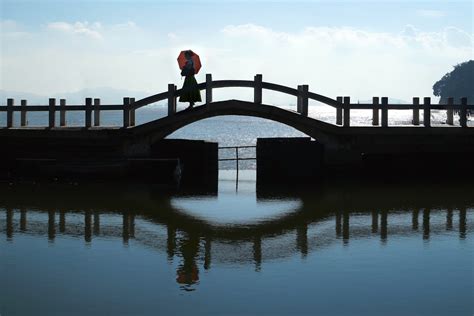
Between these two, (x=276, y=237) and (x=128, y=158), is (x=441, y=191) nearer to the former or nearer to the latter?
(x=276, y=237)

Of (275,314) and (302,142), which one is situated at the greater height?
(302,142)

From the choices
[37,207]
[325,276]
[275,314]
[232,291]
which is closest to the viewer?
[275,314]

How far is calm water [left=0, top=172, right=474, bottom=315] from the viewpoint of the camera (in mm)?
8977

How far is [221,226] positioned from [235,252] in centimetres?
243

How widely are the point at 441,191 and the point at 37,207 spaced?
10625mm

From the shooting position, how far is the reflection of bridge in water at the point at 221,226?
12.3m

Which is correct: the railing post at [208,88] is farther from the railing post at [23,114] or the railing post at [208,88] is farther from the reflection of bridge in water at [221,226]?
the railing post at [23,114]

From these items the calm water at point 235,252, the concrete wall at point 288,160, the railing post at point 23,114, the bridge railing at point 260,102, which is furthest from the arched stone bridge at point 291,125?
the calm water at point 235,252

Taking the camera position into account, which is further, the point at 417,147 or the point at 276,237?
the point at 417,147

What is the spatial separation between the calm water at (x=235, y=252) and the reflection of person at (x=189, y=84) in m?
3.86

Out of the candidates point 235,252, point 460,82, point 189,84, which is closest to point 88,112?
point 189,84

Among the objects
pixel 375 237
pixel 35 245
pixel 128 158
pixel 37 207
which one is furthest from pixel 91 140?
pixel 375 237

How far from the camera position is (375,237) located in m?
13.3

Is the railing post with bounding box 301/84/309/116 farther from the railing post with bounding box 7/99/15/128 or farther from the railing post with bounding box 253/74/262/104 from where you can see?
the railing post with bounding box 7/99/15/128
